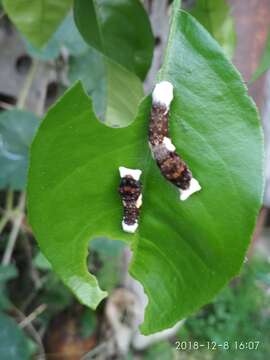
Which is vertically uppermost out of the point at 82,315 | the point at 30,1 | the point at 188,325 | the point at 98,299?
the point at 30,1

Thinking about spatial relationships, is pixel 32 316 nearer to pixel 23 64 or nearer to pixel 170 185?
pixel 23 64

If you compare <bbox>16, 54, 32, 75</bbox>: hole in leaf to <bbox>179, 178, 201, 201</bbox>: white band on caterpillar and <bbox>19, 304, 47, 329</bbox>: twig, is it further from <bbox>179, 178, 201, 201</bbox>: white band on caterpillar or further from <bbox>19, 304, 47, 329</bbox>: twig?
<bbox>179, 178, 201, 201</bbox>: white band on caterpillar

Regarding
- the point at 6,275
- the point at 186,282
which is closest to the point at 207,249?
the point at 186,282

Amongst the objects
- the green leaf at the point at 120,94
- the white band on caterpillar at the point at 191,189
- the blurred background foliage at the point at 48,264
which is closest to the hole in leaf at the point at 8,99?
the blurred background foliage at the point at 48,264

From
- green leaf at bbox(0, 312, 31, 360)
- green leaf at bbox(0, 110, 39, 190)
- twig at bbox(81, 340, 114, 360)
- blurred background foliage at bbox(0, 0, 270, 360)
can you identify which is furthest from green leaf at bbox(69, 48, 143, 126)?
twig at bbox(81, 340, 114, 360)

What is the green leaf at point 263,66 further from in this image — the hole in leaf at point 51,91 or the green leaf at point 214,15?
the hole in leaf at point 51,91

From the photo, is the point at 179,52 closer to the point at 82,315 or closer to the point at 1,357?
the point at 1,357
